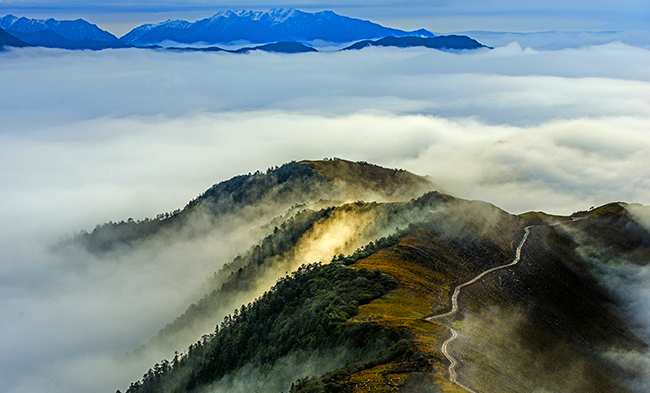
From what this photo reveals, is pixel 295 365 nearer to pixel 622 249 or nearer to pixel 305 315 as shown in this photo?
pixel 305 315

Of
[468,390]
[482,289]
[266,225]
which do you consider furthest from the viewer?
[266,225]

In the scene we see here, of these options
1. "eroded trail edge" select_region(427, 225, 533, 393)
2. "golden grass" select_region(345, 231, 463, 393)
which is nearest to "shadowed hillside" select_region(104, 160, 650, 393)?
"golden grass" select_region(345, 231, 463, 393)

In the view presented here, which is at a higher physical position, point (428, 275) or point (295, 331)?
point (428, 275)

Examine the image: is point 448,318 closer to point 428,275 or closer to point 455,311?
point 455,311

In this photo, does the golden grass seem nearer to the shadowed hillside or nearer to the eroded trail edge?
the shadowed hillside

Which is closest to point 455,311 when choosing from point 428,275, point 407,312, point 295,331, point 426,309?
point 426,309

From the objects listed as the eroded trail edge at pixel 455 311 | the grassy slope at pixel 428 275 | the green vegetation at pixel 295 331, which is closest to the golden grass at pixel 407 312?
the grassy slope at pixel 428 275

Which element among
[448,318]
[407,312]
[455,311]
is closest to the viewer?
[448,318]

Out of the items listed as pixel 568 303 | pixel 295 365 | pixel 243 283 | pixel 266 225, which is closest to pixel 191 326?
pixel 243 283

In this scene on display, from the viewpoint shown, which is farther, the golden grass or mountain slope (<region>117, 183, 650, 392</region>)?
mountain slope (<region>117, 183, 650, 392</region>)
